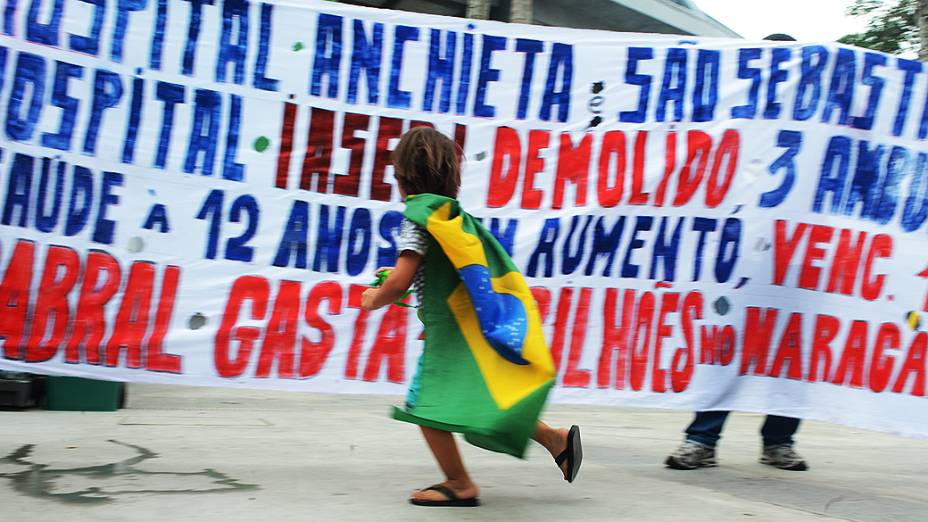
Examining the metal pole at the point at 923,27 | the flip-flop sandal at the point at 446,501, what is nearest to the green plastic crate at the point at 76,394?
the flip-flop sandal at the point at 446,501

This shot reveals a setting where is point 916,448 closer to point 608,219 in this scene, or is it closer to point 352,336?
point 608,219

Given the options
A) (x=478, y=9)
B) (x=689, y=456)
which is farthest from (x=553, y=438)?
(x=478, y=9)

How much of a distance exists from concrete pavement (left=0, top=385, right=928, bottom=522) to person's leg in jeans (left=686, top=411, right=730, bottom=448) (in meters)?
0.15

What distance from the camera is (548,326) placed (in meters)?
4.47

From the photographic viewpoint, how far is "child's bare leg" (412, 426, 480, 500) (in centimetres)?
352

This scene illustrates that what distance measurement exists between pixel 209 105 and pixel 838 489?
10.5 feet

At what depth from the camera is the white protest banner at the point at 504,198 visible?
13.7 ft

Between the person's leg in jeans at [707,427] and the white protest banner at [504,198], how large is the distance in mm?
171

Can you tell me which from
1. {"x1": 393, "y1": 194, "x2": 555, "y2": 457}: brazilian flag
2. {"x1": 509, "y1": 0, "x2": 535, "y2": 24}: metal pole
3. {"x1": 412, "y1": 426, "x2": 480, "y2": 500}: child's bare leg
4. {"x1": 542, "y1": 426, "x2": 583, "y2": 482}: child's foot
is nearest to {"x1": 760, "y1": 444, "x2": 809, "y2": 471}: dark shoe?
{"x1": 542, "y1": 426, "x2": 583, "y2": 482}: child's foot

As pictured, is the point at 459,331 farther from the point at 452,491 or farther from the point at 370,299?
the point at 452,491

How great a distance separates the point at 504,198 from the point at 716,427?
145cm

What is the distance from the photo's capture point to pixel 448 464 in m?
3.57

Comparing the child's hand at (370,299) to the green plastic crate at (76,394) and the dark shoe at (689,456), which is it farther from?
the green plastic crate at (76,394)

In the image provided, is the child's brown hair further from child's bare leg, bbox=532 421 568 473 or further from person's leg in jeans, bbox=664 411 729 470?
person's leg in jeans, bbox=664 411 729 470
